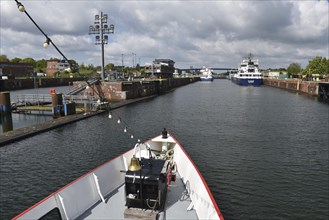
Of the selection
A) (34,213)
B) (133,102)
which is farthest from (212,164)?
(133,102)

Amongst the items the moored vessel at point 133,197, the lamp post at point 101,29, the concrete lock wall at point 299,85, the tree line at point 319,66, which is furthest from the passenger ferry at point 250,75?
the moored vessel at point 133,197

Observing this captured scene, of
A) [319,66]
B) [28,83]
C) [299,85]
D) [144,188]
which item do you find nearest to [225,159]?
[144,188]

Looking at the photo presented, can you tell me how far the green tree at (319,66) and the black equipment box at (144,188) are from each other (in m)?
151

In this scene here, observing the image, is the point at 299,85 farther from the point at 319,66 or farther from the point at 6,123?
the point at 6,123

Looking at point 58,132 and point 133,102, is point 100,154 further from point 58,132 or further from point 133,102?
point 133,102

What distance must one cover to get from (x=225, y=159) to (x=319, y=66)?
13864cm

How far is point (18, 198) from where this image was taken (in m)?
16.6

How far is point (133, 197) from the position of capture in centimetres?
1027

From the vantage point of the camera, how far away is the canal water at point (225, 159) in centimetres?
1648

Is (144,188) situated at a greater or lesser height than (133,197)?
greater

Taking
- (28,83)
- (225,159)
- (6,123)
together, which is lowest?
(225,159)

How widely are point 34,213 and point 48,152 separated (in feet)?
61.3

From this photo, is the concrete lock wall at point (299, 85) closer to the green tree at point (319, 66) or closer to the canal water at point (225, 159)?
the green tree at point (319, 66)

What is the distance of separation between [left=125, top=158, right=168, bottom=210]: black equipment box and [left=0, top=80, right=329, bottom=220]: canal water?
6.80 meters
